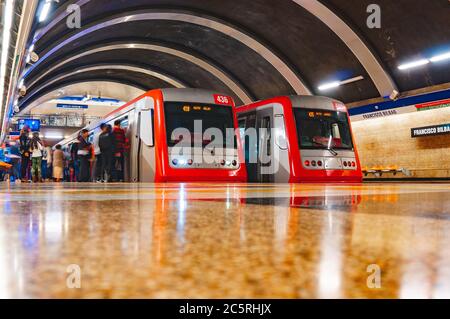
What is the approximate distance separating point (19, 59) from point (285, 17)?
33.1ft

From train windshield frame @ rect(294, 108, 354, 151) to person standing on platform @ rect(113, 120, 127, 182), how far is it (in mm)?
3992

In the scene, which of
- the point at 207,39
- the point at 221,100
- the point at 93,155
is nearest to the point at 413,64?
the point at 221,100

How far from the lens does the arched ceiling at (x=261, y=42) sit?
13758mm

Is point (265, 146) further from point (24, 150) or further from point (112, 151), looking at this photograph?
point (24, 150)

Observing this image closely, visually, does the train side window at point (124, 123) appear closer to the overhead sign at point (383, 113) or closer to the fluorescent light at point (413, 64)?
the fluorescent light at point (413, 64)

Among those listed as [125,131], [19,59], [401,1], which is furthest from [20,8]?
[401,1]

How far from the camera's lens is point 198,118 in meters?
8.96

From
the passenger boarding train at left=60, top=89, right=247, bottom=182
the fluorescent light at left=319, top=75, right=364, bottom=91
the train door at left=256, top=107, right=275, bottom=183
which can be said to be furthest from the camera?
the fluorescent light at left=319, top=75, right=364, bottom=91

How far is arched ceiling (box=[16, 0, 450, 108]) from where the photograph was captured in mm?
13758

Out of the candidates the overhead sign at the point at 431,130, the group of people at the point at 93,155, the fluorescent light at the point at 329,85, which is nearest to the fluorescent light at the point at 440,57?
the overhead sign at the point at 431,130

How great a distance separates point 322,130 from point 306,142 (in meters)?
0.51

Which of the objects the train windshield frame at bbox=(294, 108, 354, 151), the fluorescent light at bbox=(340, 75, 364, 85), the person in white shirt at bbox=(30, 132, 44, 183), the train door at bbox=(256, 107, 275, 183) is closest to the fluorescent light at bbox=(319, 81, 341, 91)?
the fluorescent light at bbox=(340, 75, 364, 85)

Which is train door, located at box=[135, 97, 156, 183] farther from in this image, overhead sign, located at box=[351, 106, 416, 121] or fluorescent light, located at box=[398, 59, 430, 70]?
overhead sign, located at box=[351, 106, 416, 121]

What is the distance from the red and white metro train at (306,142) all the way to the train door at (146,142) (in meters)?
2.64
